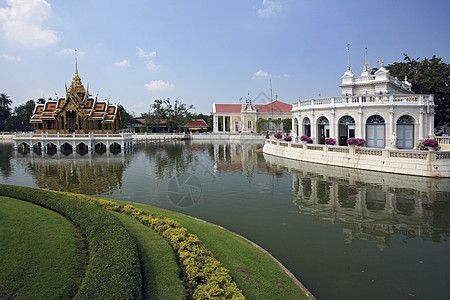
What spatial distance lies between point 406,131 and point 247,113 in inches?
2425

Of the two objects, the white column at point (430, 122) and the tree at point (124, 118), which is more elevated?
the tree at point (124, 118)

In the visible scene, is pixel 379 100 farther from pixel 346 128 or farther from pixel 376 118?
pixel 346 128

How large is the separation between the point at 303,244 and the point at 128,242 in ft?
18.3

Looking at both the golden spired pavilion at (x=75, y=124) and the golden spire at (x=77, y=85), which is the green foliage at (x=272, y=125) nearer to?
the golden spired pavilion at (x=75, y=124)

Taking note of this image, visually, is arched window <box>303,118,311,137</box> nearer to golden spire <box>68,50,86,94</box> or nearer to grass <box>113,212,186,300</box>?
grass <box>113,212,186,300</box>

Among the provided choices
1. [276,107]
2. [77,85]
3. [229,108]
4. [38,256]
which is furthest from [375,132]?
[229,108]

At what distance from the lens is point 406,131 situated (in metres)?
25.9

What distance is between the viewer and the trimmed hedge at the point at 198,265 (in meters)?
5.36

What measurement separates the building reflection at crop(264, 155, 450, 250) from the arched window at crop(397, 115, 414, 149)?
826cm

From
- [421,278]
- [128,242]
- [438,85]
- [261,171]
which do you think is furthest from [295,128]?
[128,242]

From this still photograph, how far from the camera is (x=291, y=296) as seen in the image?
5938 mm

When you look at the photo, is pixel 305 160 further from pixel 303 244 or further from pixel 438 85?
pixel 438 85

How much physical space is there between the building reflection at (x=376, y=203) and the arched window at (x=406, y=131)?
826cm

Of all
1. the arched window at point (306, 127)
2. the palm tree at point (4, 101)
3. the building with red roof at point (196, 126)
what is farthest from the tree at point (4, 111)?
the arched window at point (306, 127)
